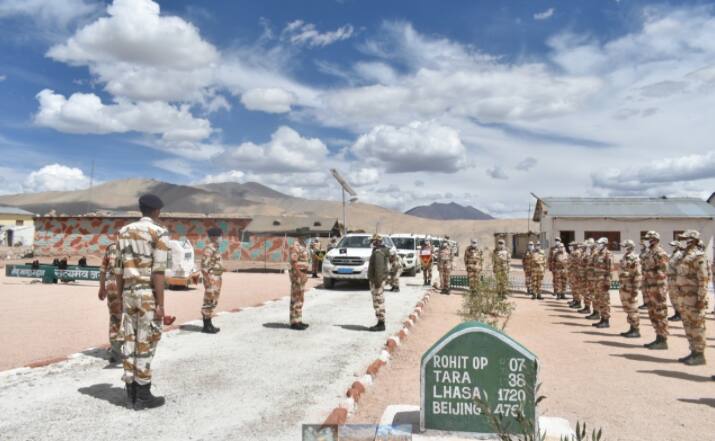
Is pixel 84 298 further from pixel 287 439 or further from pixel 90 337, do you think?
pixel 287 439

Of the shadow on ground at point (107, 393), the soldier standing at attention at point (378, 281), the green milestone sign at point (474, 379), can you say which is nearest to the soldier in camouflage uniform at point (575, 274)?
the soldier standing at attention at point (378, 281)

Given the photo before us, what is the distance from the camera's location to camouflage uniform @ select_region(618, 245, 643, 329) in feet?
31.6

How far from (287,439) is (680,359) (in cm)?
637

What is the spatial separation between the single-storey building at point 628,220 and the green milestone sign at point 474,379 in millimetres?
29504

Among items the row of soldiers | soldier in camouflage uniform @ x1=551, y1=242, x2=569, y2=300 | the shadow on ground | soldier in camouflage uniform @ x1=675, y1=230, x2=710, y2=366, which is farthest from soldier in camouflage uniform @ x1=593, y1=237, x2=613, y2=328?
the shadow on ground

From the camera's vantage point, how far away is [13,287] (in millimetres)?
16469

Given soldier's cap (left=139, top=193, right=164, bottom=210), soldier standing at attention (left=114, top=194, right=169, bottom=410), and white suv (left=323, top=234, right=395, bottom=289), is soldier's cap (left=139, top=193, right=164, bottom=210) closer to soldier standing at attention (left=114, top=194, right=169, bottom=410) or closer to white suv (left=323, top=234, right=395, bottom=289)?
soldier standing at attention (left=114, top=194, right=169, bottom=410)

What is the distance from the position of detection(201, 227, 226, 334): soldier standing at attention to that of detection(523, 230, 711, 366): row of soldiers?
7.17 meters

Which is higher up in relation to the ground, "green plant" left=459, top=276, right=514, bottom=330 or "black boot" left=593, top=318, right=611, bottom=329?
"green plant" left=459, top=276, right=514, bottom=330

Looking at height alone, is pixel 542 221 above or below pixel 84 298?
above

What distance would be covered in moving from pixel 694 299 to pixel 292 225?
46.1 m

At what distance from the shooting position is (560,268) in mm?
16500

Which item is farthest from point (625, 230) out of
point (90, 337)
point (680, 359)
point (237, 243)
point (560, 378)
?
point (90, 337)

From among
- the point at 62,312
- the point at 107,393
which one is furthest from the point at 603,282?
the point at 62,312
